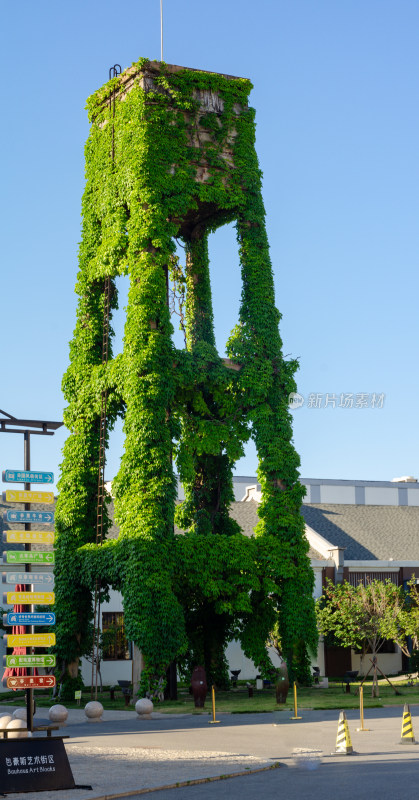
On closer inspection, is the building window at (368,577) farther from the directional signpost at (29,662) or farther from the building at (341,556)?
the directional signpost at (29,662)

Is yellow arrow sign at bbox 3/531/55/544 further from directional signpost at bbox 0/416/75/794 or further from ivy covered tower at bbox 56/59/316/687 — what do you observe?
ivy covered tower at bbox 56/59/316/687

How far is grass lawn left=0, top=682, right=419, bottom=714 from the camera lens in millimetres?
34094

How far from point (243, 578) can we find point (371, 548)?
20.0 meters

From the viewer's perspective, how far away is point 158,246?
137ft

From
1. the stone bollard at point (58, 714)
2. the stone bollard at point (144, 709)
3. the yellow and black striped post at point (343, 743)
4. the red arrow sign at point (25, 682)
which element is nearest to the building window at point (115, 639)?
the stone bollard at point (144, 709)

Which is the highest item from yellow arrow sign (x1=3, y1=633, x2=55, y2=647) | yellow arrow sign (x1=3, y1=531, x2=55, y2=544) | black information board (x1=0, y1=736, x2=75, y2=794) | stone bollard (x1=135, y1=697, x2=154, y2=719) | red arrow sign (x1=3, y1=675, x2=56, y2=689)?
yellow arrow sign (x1=3, y1=531, x2=55, y2=544)

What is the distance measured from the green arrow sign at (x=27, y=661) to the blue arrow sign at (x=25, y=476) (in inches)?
135

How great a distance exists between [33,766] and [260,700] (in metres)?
22.5

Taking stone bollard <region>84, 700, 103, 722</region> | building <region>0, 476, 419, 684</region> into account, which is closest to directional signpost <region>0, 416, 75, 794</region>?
stone bollard <region>84, 700, 103, 722</region>

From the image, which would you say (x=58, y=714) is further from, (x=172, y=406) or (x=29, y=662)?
(x=172, y=406)

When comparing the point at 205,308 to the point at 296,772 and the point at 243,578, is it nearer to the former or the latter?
the point at 243,578

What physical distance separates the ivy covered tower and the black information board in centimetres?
2084

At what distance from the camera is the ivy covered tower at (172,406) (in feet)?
130

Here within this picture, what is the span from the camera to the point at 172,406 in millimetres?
41719
